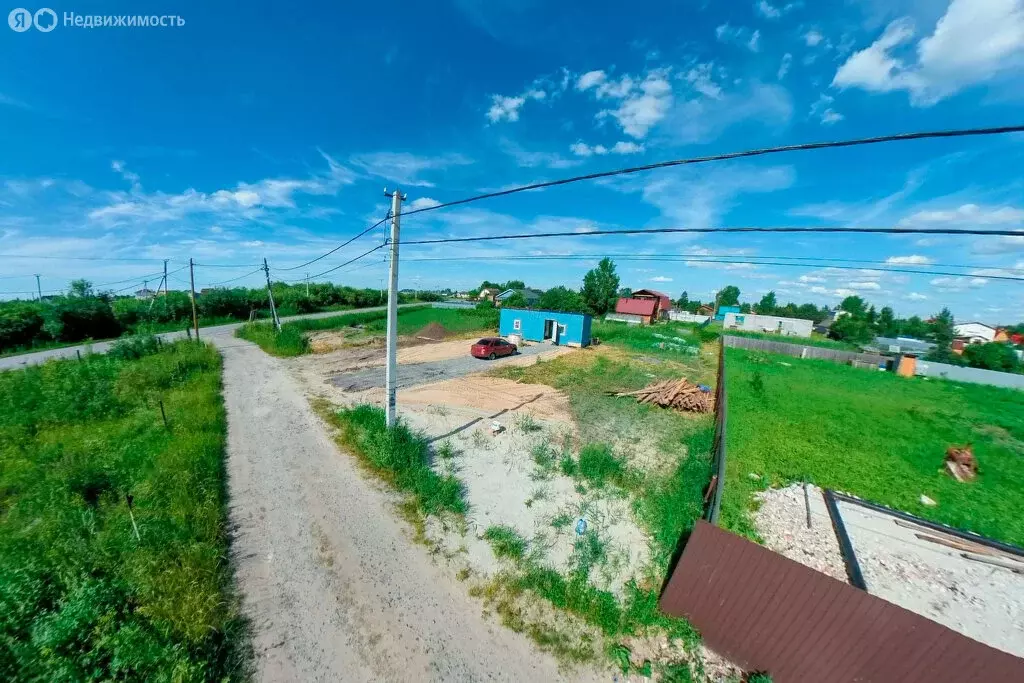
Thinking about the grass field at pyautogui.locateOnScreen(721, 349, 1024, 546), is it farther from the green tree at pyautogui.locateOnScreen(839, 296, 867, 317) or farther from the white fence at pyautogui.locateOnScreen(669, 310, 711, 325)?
the green tree at pyautogui.locateOnScreen(839, 296, 867, 317)

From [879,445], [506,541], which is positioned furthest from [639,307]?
[506,541]

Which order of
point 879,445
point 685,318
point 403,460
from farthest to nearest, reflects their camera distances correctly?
1. point 685,318
2. point 879,445
3. point 403,460

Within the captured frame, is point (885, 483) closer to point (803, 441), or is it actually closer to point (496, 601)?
point (803, 441)

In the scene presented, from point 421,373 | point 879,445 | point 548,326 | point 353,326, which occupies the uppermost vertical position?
point 548,326

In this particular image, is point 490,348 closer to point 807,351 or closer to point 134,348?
point 134,348

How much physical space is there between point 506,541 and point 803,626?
4305 millimetres

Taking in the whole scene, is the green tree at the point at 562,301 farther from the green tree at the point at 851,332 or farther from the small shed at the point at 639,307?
the green tree at the point at 851,332

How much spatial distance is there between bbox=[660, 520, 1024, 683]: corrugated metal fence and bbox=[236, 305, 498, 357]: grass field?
23928 mm

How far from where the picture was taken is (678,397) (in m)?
14.7

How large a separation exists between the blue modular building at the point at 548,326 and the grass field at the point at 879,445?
10.9 metres

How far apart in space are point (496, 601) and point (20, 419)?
50.6ft

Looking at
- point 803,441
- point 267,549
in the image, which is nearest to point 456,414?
point 267,549

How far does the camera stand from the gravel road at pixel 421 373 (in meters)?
15.7

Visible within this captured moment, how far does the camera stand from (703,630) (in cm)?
481
